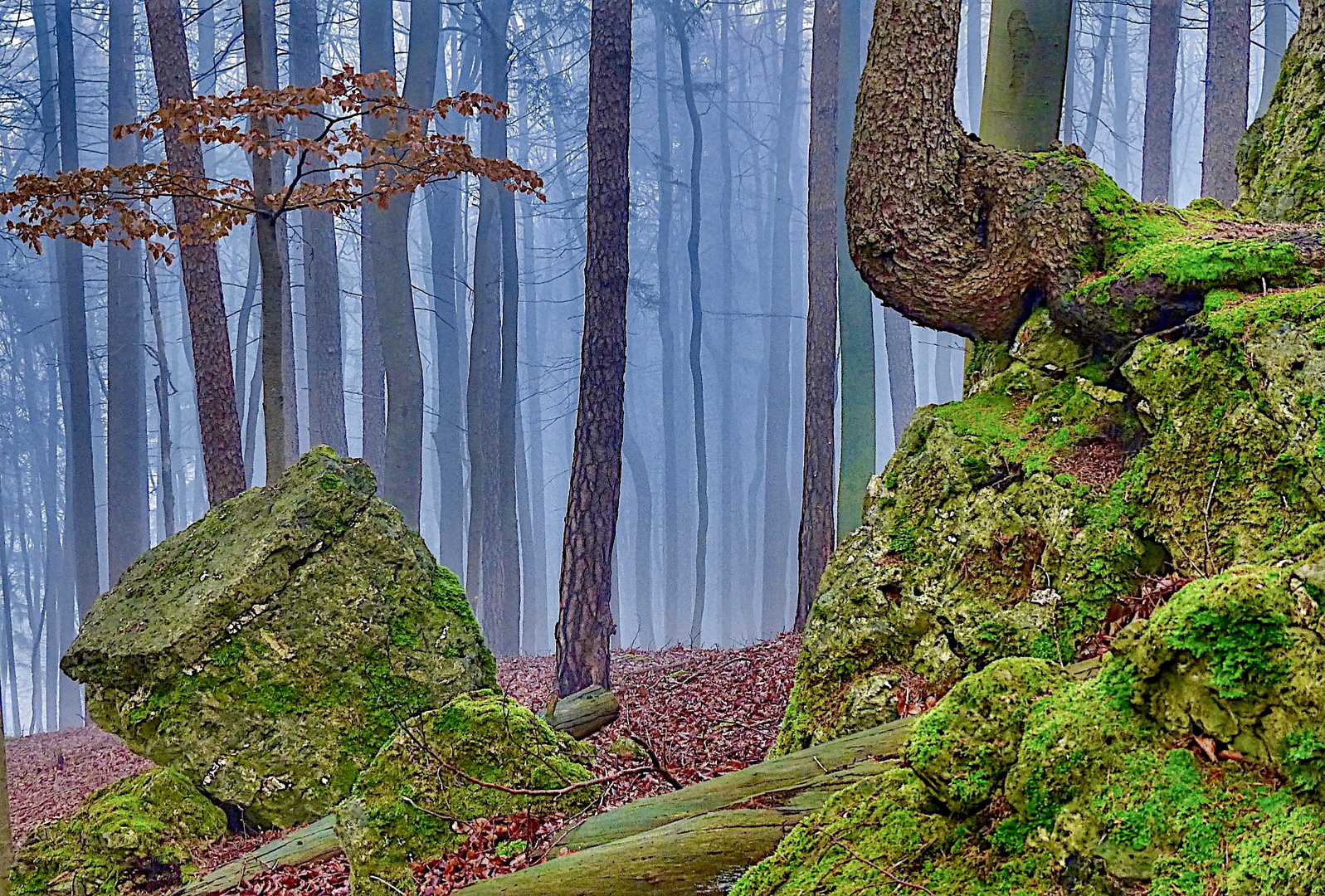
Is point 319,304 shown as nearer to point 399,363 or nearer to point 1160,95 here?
point 399,363

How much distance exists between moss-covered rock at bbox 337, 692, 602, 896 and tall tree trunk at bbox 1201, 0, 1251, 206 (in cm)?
1174

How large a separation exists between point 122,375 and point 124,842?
1298 cm

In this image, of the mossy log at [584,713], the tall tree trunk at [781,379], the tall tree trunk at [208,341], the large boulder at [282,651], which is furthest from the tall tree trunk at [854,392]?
the tall tree trunk at [781,379]

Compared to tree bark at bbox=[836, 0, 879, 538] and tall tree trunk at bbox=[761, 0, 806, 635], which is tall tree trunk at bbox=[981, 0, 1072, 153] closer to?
tree bark at bbox=[836, 0, 879, 538]

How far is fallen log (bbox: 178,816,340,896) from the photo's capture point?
5.69 meters

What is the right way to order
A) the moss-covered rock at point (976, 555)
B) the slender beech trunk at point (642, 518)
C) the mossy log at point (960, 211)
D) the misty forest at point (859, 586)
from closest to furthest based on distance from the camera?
1. the misty forest at point (859, 586)
2. the moss-covered rock at point (976, 555)
3. the mossy log at point (960, 211)
4. the slender beech trunk at point (642, 518)

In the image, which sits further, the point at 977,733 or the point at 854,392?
the point at 854,392

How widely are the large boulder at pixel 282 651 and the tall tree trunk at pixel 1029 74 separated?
538 centimetres

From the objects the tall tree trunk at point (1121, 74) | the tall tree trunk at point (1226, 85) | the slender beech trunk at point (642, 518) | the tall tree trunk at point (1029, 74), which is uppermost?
the tall tree trunk at point (1121, 74)

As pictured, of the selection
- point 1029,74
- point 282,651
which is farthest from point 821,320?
point 282,651

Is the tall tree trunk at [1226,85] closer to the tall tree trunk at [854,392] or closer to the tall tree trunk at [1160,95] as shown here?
the tall tree trunk at [1160,95]

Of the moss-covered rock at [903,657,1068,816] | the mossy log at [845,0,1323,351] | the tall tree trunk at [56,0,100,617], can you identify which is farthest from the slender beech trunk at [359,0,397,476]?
the moss-covered rock at [903,657,1068,816]

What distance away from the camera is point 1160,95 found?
15.2 metres

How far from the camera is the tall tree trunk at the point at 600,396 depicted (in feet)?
31.4
